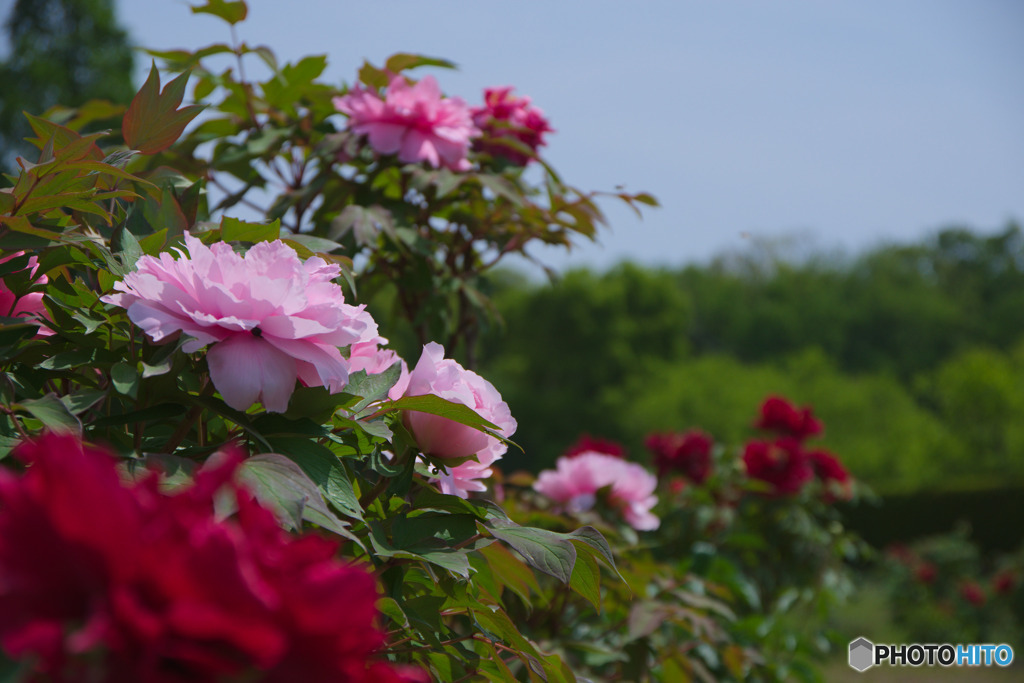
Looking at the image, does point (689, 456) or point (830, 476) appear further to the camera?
point (830, 476)

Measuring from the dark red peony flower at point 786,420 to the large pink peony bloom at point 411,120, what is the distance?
126 inches

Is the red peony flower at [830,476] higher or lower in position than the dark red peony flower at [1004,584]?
higher

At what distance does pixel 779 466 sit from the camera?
4.04 m

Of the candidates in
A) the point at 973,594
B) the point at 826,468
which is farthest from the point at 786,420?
the point at 973,594

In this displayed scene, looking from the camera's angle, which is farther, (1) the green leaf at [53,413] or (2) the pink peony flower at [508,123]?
(2) the pink peony flower at [508,123]

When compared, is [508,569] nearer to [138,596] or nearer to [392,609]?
[392,609]

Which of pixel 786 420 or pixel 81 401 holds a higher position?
pixel 81 401

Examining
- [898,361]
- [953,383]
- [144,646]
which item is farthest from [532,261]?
[898,361]

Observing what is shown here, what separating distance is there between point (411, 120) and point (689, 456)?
2956 millimetres

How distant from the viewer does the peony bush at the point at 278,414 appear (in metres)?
0.38

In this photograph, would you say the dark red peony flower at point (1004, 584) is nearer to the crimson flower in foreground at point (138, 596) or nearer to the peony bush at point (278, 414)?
the peony bush at point (278, 414)

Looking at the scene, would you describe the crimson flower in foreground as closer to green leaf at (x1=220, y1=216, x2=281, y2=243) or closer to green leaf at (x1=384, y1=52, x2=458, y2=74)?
green leaf at (x1=220, y1=216, x2=281, y2=243)

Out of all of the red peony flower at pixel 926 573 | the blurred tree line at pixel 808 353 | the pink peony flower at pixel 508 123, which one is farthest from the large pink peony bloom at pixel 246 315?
the blurred tree line at pixel 808 353

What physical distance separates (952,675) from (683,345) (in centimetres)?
2535
